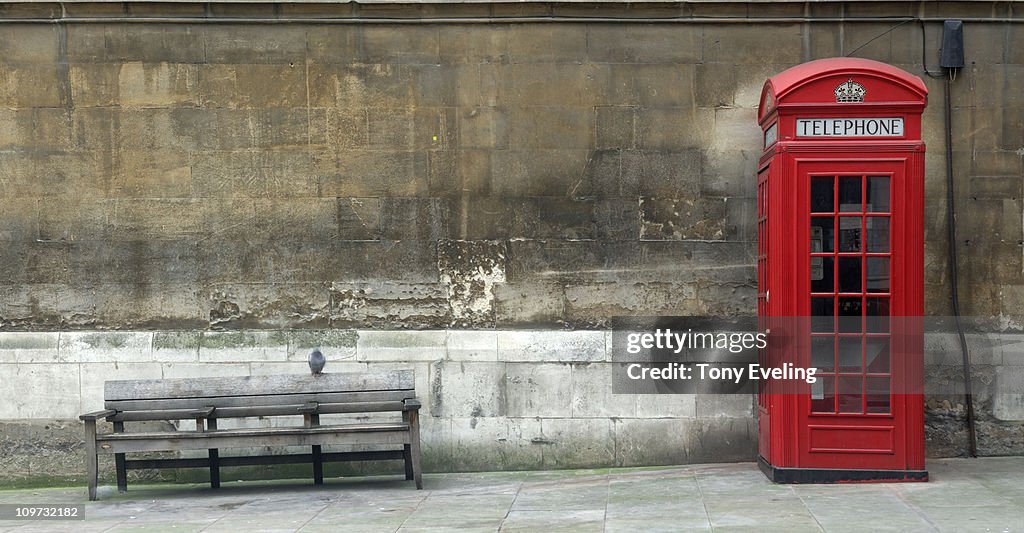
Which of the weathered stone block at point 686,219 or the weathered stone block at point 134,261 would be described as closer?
the weathered stone block at point 686,219

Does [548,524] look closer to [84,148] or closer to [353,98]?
[353,98]

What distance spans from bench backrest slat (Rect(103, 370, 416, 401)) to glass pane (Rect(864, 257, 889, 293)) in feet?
11.8

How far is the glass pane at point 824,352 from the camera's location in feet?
26.5

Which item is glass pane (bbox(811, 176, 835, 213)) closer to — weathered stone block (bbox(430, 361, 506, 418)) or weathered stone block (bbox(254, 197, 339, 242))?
weathered stone block (bbox(430, 361, 506, 418))

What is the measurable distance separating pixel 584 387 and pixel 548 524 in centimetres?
215

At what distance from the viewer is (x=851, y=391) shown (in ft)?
26.4

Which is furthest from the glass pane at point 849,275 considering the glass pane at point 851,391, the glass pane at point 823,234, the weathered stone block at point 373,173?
the weathered stone block at point 373,173

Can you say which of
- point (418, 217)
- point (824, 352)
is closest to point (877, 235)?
point (824, 352)

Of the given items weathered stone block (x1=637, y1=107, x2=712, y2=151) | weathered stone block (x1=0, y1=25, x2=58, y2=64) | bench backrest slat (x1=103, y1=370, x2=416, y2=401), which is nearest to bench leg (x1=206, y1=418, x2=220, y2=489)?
bench backrest slat (x1=103, y1=370, x2=416, y2=401)

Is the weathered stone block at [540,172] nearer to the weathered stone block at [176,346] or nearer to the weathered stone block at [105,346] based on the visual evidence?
the weathered stone block at [176,346]

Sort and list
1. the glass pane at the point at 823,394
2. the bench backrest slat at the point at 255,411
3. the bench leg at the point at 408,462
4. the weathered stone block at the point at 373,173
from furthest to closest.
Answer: the weathered stone block at the point at 373,173, the bench leg at the point at 408,462, the bench backrest slat at the point at 255,411, the glass pane at the point at 823,394

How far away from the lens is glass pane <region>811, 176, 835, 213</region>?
802cm

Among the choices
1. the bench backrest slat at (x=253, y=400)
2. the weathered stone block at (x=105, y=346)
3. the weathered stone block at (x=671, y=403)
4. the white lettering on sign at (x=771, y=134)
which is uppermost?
the white lettering on sign at (x=771, y=134)

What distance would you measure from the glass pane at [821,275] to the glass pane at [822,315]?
80 mm
